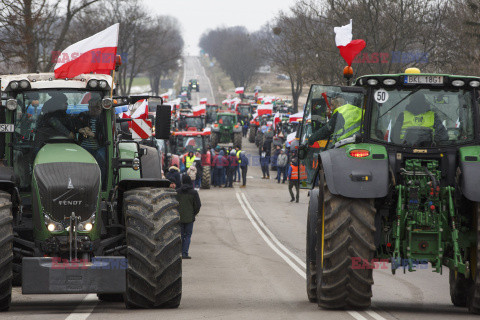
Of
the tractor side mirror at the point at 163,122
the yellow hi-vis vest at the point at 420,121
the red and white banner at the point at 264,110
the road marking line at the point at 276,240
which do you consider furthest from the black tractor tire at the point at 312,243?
the red and white banner at the point at 264,110

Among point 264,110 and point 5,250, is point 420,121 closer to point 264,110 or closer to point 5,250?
point 5,250

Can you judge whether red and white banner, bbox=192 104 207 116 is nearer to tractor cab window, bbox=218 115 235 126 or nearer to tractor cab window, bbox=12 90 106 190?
tractor cab window, bbox=218 115 235 126

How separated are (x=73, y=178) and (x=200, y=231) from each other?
15.6m

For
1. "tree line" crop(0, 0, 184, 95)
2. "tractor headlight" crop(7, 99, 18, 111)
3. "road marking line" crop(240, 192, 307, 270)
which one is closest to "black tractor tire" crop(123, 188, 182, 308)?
"tractor headlight" crop(7, 99, 18, 111)

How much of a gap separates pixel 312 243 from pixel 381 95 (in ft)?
7.18

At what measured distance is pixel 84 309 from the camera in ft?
37.6

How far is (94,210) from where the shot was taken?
1085 cm

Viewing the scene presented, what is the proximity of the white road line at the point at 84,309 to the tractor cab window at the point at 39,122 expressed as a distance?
1712 millimetres

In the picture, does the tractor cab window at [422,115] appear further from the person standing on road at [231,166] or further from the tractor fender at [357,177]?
the person standing on road at [231,166]

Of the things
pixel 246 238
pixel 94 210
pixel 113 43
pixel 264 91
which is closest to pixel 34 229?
pixel 94 210

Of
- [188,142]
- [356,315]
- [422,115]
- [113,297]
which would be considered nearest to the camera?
[356,315]

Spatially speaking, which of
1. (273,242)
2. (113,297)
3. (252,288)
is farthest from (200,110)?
(113,297)

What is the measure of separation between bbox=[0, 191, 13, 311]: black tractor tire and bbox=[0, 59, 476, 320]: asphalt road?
0.94 ft

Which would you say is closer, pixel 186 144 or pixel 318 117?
pixel 318 117
